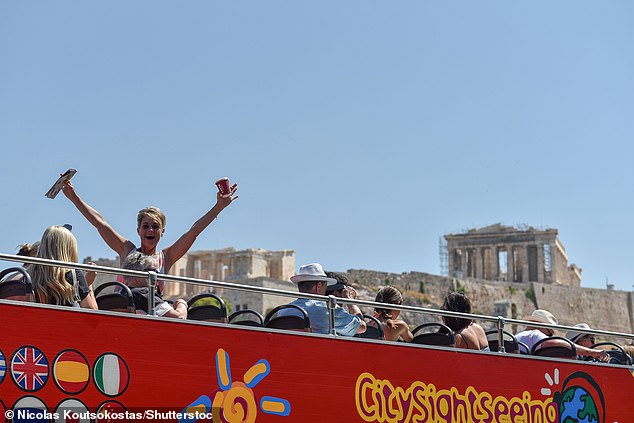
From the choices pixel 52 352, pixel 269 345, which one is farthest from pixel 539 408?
pixel 52 352

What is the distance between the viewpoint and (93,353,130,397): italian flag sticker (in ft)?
17.9

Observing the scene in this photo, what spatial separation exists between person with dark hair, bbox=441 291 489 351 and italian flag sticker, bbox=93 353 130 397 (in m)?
2.80

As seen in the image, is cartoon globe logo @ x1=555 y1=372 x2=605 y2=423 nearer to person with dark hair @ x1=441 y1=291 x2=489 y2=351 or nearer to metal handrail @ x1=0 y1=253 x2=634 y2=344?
metal handrail @ x1=0 y1=253 x2=634 y2=344

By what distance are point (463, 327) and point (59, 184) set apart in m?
2.87

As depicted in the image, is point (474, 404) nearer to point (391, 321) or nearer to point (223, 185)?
point (391, 321)

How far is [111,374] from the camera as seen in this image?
5.51 meters

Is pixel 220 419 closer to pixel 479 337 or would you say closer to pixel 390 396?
pixel 390 396

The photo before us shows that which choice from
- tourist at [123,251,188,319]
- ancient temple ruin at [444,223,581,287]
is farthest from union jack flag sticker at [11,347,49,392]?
ancient temple ruin at [444,223,581,287]

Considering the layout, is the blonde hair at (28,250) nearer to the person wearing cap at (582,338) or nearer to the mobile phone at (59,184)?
the mobile phone at (59,184)

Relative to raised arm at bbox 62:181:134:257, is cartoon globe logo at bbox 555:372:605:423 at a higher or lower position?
lower

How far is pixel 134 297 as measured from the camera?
6.14 m

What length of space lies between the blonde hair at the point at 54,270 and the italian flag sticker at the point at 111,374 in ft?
1.13

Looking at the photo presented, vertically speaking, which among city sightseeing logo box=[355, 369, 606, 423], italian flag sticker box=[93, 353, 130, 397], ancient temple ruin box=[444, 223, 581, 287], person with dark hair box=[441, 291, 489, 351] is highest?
ancient temple ruin box=[444, 223, 581, 287]

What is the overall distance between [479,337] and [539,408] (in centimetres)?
68
